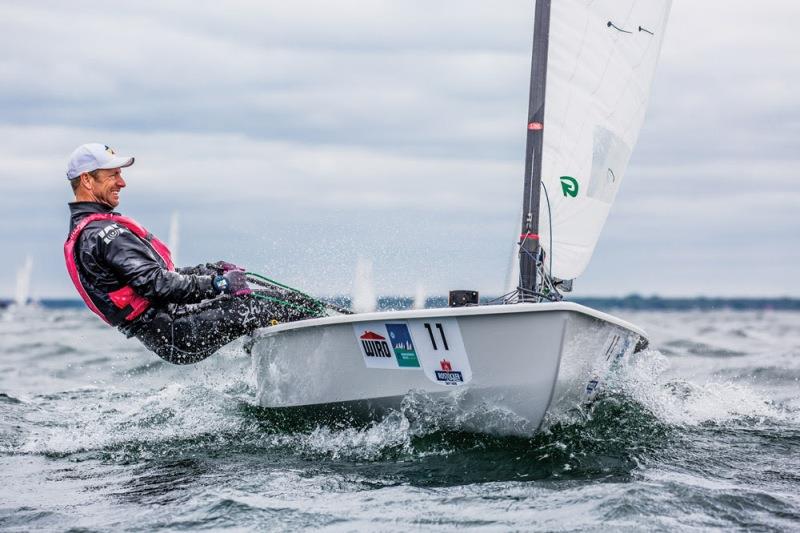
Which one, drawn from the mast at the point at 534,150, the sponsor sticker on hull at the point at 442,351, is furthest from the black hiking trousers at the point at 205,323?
the mast at the point at 534,150

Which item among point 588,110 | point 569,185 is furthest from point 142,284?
point 588,110

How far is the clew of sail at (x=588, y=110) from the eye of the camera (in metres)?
6.66

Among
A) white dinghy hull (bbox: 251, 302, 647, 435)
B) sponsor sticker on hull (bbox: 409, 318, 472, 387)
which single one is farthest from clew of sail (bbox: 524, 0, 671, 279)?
sponsor sticker on hull (bbox: 409, 318, 472, 387)

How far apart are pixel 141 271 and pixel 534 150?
111 inches

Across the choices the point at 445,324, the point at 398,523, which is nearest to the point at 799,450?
the point at 445,324

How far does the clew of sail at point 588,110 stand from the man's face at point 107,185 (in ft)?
9.66

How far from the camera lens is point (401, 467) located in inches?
205

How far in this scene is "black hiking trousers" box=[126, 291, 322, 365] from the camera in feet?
20.1

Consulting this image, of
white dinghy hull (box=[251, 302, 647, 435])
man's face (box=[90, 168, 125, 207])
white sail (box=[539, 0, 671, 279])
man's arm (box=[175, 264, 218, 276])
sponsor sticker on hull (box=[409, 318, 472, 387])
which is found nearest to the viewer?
white dinghy hull (box=[251, 302, 647, 435])

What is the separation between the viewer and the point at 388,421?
565 centimetres

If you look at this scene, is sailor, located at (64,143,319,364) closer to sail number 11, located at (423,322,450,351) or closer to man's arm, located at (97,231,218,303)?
man's arm, located at (97,231,218,303)

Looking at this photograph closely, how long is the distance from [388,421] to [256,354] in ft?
4.28

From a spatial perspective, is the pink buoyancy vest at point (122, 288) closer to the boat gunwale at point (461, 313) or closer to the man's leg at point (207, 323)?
the man's leg at point (207, 323)

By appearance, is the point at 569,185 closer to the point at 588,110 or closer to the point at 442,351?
the point at 588,110
